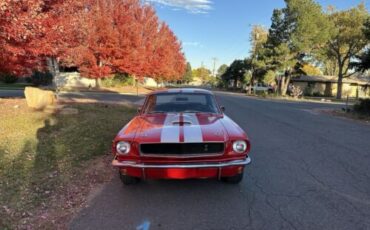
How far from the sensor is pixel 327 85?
59250 millimetres

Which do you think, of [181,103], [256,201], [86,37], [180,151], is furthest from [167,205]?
[86,37]

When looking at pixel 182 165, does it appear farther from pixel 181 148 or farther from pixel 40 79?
pixel 40 79

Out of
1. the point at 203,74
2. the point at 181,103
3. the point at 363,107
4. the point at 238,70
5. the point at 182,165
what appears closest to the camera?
the point at 182,165

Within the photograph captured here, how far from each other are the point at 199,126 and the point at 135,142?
Result: 985 mm

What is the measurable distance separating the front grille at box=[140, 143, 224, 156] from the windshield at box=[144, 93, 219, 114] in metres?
1.68

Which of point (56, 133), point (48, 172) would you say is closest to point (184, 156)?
point (48, 172)

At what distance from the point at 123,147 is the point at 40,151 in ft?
9.82

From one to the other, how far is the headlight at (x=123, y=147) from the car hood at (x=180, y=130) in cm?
8

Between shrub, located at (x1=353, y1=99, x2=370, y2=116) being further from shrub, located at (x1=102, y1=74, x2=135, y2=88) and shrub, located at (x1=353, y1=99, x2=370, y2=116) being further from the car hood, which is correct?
shrub, located at (x1=102, y1=74, x2=135, y2=88)

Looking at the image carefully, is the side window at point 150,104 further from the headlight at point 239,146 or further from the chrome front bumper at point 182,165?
the headlight at point 239,146

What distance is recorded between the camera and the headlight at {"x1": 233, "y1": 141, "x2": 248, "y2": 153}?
4875 millimetres

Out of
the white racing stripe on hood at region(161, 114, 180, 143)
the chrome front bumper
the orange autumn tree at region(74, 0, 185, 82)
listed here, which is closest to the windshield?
the white racing stripe on hood at region(161, 114, 180, 143)

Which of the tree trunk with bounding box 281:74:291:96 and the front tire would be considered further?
the tree trunk with bounding box 281:74:291:96

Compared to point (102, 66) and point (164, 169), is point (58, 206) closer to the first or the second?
point (164, 169)
